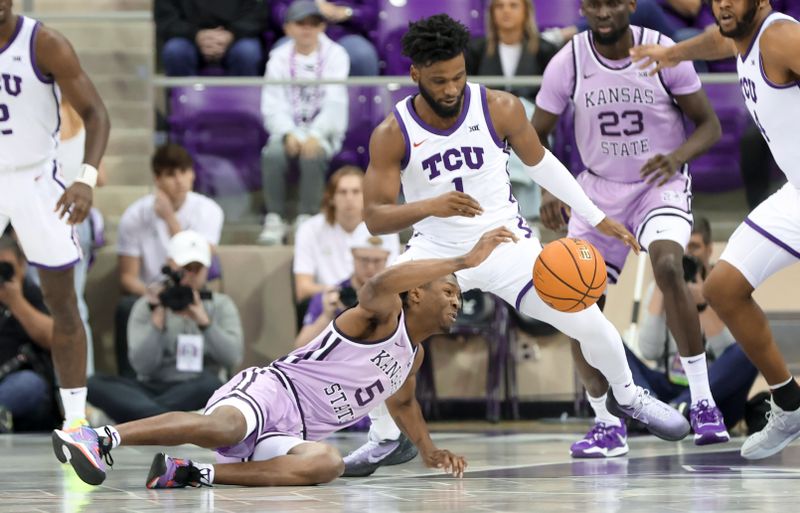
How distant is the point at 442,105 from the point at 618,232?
3.59 ft

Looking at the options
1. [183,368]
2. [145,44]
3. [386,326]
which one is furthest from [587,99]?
[145,44]

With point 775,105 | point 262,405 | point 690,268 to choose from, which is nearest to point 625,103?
point 775,105

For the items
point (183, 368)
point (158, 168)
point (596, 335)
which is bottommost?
point (183, 368)

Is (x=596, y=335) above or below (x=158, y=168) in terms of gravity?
below

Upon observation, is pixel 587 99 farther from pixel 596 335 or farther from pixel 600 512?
pixel 600 512

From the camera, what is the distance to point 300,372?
650 cm

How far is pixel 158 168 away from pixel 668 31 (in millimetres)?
3998

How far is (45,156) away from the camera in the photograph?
775 cm

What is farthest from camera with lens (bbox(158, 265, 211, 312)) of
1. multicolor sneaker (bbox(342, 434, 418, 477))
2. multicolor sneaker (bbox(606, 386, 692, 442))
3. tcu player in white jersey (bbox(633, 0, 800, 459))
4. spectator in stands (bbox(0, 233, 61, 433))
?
tcu player in white jersey (bbox(633, 0, 800, 459))

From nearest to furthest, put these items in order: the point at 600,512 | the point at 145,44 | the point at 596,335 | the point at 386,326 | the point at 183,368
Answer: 1. the point at 600,512
2. the point at 386,326
3. the point at 596,335
4. the point at 183,368
5. the point at 145,44

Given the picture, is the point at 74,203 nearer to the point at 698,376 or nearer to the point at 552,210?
the point at 552,210

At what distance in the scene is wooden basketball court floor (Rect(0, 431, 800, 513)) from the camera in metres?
5.16

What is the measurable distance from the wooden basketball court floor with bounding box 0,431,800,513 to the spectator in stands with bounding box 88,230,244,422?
1437mm

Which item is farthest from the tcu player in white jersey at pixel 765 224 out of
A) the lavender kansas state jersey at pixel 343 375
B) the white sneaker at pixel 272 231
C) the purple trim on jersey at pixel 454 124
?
the white sneaker at pixel 272 231
